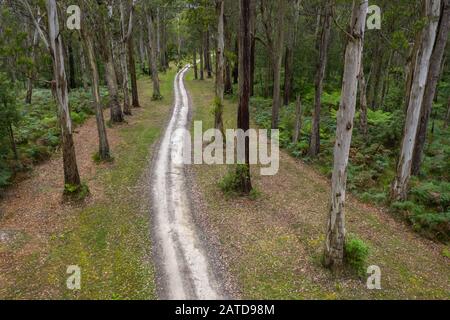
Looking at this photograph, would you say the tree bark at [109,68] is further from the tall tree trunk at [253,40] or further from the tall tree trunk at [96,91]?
the tall tree trunk at [253,40]

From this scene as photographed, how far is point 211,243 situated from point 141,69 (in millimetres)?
42708

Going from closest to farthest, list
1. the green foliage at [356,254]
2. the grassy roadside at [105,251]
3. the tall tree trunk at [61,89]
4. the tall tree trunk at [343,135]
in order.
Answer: the tall tree trunk at [343,135] < the grassy roadside at [105,251] < the green foliage at [356,254] < the tall tree trunk at [61,89]

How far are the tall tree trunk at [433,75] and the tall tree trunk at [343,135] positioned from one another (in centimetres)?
651

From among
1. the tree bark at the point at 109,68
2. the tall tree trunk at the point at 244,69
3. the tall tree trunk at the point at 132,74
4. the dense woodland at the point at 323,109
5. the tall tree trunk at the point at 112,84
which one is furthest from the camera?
the tall tree trunk at the point at 132,74

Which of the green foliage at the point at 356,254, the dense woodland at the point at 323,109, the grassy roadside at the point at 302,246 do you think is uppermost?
the dense woodland at the point at 323,109

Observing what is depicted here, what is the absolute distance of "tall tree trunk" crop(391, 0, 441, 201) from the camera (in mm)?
10523

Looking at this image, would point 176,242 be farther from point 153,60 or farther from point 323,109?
point 153,60

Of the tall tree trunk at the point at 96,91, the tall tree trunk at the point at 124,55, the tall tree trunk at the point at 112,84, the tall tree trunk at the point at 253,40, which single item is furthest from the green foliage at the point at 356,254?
the tall tree trunk at the point at 124,55

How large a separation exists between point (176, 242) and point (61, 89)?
20.5ft

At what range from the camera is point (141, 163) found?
50.6ft

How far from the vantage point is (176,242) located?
9641 millimetres

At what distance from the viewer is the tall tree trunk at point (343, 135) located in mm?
6844
